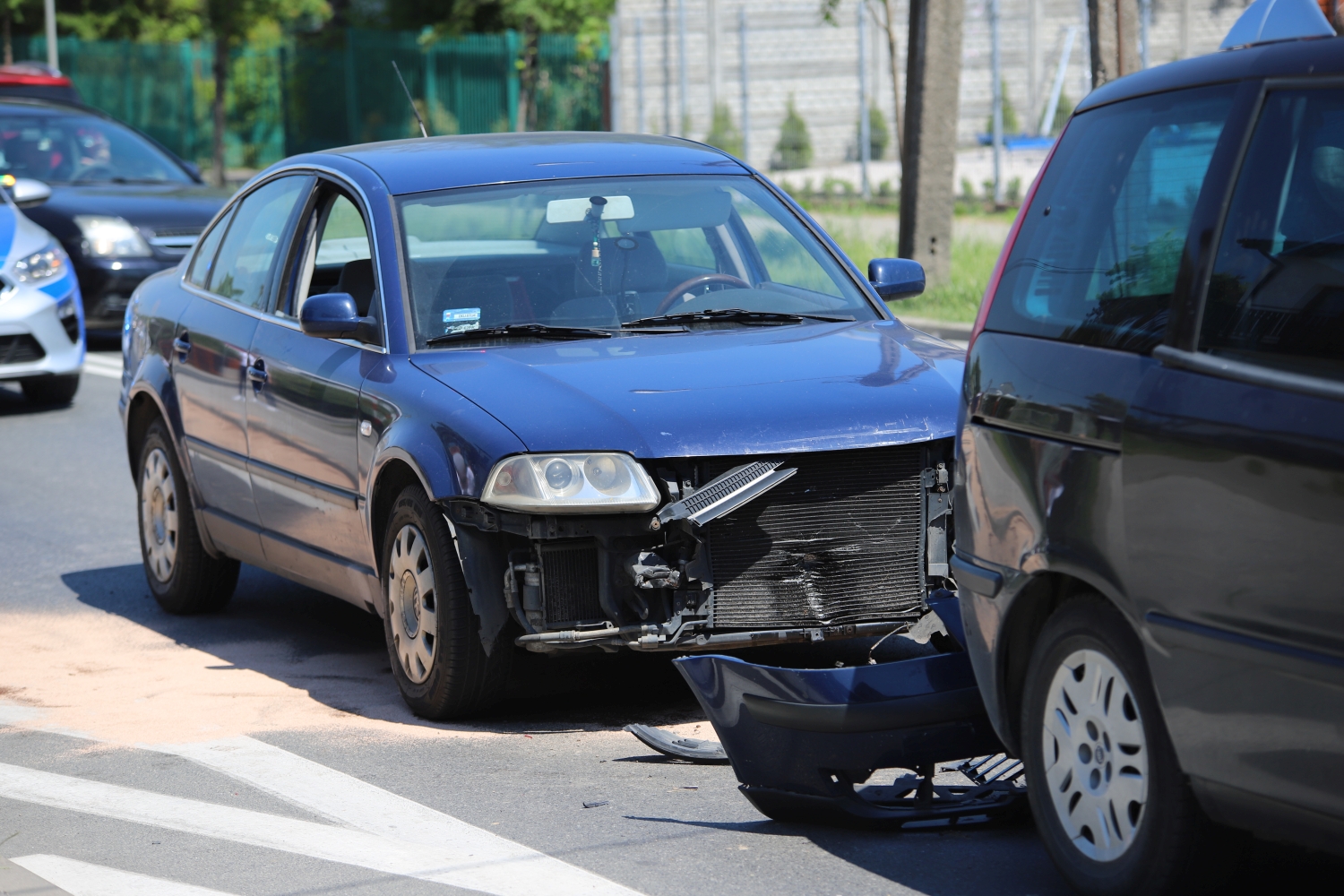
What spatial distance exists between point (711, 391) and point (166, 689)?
2183 millimetres

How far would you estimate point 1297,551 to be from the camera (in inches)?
127

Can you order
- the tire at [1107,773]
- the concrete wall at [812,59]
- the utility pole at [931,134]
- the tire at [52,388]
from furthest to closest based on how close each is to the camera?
the concrete wall at [812,59], the utility pole at [931,134], the tire at [52,388], the tire at [1107,773]

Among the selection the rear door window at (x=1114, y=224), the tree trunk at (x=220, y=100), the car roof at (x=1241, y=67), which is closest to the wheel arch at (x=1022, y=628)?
the rear door window at (x=1114, y=224)

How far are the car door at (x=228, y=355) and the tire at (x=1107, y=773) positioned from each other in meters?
3.66

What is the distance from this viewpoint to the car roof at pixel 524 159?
6461mm

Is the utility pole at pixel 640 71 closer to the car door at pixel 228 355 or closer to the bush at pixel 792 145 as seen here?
the bush at pixel 792 145

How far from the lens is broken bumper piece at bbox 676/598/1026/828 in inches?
171

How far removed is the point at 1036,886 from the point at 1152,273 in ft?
4.32

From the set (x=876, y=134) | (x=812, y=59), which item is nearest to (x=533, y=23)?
(x=812, y=59)

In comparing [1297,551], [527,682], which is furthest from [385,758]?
[1297,551]

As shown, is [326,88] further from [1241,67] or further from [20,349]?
[1241,67]

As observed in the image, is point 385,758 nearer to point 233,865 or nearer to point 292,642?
point 233,865

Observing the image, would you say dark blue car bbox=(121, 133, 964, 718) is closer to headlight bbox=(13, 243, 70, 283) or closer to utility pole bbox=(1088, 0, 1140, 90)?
headlight bbox=(13, 243, 70, 283)

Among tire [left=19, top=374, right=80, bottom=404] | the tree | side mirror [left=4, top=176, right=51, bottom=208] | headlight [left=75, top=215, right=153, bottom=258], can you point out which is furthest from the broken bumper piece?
the tree
